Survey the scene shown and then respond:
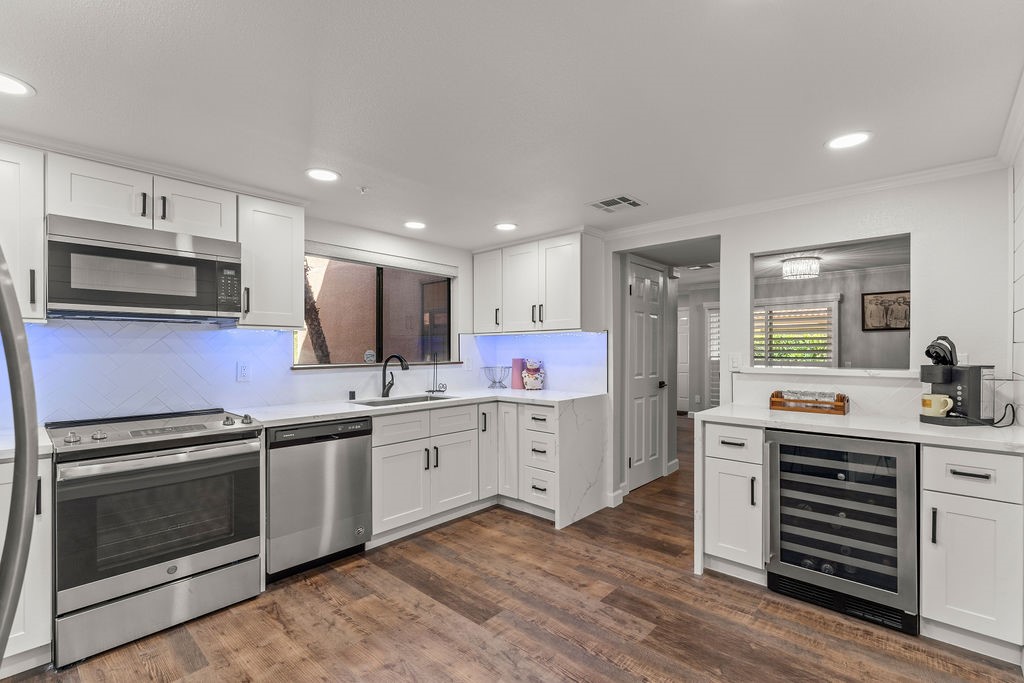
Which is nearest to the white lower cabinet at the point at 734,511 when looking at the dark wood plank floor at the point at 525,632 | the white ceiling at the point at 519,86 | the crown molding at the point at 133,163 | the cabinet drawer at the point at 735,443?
the cabinet drawer at the point at 735,443

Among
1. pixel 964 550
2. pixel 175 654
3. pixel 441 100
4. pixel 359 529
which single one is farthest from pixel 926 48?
pixel 175 654

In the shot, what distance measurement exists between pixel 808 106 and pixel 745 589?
2.42 metres

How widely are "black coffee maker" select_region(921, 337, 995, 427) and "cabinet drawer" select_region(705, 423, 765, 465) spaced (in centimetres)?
81

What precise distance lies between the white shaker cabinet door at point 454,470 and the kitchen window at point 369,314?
0.95m

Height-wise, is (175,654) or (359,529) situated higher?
(359,529)

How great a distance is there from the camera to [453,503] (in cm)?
378

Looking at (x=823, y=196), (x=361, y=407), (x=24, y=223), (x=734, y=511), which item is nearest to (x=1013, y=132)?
(x=823, y=196)

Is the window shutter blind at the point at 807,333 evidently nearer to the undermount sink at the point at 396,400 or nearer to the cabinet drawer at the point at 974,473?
the cabinet drawer at the point at 974,473

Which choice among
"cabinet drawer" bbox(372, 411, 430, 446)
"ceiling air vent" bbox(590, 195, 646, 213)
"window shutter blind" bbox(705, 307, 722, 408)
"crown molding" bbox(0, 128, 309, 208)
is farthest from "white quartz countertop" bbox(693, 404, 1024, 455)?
"window shutter blind" bbox(705, 307, 722, 408)

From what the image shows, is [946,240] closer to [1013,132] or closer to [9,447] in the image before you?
[1013,132]

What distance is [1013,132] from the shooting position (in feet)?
7.39

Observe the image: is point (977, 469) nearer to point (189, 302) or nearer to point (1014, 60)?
point (1014, 60)

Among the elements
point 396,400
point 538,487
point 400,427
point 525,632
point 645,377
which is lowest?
point 525,632

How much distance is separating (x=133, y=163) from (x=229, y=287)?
74 cm
